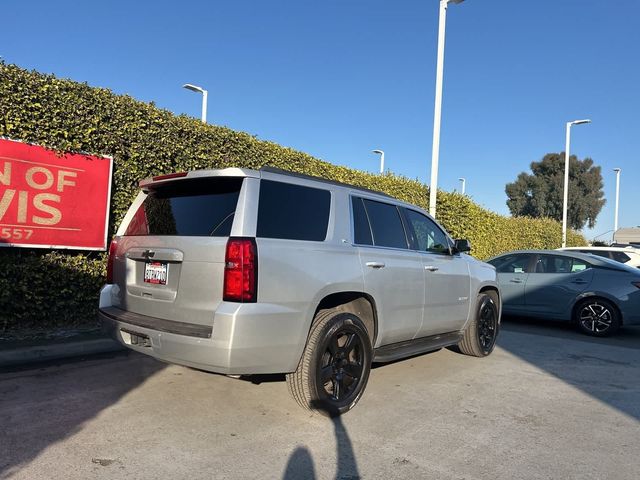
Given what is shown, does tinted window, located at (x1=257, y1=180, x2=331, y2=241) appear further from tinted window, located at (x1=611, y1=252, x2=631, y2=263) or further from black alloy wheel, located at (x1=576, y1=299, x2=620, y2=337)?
tinted window, located at (x1=611, y1=252, x2=631, y2=263)

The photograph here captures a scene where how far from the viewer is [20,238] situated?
19.4 ft

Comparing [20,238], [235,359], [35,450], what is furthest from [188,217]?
[20,238]

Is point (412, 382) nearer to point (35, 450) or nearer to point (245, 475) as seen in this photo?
point (245, 475)

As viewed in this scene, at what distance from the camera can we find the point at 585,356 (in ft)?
21.6

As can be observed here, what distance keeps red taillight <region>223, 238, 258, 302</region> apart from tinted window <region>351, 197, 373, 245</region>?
123 cm

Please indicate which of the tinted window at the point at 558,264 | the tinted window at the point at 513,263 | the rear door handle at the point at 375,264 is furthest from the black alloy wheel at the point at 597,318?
the rear door handle at the point at 375,264

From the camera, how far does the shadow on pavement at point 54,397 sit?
3248 millimetres

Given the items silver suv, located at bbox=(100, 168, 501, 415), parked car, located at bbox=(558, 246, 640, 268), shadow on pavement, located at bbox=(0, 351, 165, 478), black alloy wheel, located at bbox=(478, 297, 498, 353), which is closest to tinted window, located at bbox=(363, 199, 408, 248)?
silver suv, located at bbox=(100, 168, 501, 415)

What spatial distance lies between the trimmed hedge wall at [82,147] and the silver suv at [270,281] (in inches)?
94.7

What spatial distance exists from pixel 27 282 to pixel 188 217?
350 cm

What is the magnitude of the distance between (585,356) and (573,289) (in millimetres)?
2282

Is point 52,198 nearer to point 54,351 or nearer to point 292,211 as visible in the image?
point 54,351

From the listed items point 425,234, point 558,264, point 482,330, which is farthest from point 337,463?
point 558,264

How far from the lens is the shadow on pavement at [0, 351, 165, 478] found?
325cm
